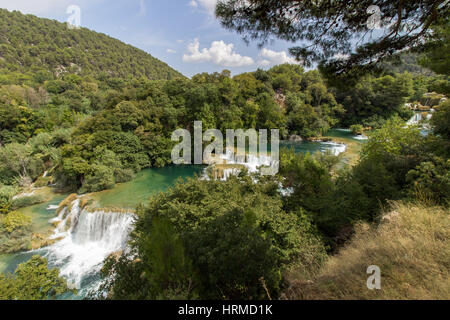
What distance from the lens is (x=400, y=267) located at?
94.0 inches

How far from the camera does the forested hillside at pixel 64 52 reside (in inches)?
1917

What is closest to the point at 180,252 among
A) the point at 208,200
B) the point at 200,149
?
the point at 208,200

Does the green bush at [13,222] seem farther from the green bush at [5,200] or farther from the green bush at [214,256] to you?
the green bush at [214,256]

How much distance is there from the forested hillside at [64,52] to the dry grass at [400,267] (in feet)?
219

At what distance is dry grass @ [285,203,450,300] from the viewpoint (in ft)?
6.83

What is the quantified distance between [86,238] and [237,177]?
7871 mm

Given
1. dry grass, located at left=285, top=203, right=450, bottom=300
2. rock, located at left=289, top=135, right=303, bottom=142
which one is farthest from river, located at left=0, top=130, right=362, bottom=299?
rock, located at left=289, top=135, right=303, bottom=142

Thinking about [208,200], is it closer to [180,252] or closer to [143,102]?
[180,252]

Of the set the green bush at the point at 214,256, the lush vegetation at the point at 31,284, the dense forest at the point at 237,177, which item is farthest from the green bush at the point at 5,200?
the green bush at the point at 214,256

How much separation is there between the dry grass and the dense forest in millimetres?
45

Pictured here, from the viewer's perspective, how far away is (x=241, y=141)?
21609 mm

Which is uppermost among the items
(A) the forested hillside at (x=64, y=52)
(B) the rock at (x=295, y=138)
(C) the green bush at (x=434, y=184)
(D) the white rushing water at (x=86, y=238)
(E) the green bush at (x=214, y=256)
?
(A) the forested hillside at (x=64, y=52)

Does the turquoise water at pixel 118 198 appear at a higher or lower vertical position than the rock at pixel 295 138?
lower

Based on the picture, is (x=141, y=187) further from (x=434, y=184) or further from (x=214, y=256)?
(x=434, y=184)
